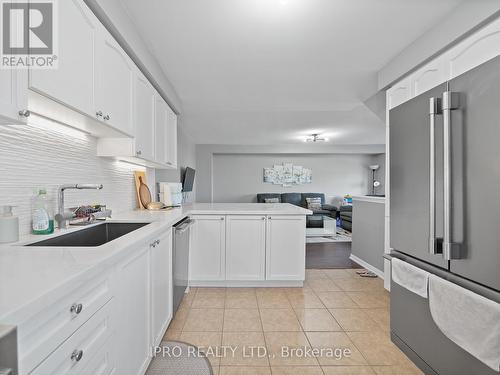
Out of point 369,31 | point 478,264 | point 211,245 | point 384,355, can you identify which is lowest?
point 384,355

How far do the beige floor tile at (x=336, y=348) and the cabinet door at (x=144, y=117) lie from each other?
78.3 inches

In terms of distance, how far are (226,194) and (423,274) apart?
7220 millimetres

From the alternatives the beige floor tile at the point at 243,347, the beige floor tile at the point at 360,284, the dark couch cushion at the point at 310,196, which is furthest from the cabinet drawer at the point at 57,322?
the dark couch cushion at the point at 310,196

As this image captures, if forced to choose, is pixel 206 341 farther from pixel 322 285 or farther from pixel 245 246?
pixel 322 285

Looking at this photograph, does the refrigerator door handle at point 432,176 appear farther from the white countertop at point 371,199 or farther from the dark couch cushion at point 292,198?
the dark couch cushion at point 292,198

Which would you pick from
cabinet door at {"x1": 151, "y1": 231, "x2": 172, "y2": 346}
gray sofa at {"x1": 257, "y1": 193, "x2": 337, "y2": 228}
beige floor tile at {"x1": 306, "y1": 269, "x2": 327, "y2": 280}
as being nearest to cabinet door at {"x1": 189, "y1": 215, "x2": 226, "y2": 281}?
cabinet door at {"x1": 151, "y1": 231, "x2": 172, "y2": 346}

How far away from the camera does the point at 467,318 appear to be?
3.89ft

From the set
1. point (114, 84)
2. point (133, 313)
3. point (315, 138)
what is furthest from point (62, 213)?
point (315, 138)

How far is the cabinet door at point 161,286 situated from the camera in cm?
167

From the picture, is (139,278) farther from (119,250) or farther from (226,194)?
(226,194)

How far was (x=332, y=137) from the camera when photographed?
6766 millimetres

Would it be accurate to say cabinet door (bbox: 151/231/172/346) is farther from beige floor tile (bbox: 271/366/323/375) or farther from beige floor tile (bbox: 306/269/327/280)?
beige floor tile (bbox: 306/269/327/280)

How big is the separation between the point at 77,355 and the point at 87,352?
0.08 m

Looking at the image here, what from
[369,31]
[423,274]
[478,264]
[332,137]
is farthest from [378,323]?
[332,137]
